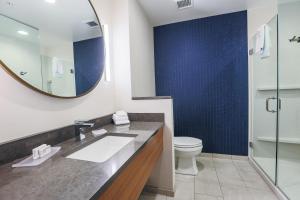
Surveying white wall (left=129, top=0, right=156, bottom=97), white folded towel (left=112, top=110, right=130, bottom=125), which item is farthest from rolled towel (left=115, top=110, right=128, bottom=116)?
white wall (left=129, top=0, right=156, bottom=97)

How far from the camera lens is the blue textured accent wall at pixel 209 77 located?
240 centimetres

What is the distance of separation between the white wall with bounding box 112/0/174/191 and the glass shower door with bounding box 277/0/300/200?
151cm

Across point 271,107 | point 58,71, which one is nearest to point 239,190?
point 271,107

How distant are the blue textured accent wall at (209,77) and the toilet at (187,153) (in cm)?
54

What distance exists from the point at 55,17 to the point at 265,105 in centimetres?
264

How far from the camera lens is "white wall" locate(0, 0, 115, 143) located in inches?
31.5

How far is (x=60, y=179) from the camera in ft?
1.95

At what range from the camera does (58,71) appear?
1137 millimetres

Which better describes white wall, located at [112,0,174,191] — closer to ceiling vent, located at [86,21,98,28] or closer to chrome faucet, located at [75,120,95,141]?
ceiling vent, located at [86,21,98,28]

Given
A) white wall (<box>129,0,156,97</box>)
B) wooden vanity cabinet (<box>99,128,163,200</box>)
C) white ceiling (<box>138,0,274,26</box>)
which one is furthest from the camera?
white ceiling (<box>138,0,274,26</box>)

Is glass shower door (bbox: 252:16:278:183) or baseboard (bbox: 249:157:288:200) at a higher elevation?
glass shower door (bbox: 252:16:278:183)

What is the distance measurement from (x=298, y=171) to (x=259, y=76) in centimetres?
131

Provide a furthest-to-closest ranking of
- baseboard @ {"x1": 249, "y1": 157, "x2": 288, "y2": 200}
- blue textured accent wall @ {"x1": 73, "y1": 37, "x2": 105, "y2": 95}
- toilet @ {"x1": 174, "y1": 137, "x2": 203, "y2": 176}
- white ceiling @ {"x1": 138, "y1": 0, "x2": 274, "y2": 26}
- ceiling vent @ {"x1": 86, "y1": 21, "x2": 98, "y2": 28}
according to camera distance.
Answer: white ceiling @ {"x1": 138, "y1": 0, "x2": 274, "y2": 26}, toilet @ {"x1": 174, "y1": 137, "x2": 203, "y2": 176}, baseboard @ {"x1": 249, "y1": 157, "x2": 288, "y2": 200}, ceiling vent @ {"x1": 86, "y1": 21, "x2": 98, "y2": 28}, blue textured accent wall @ {"x1": 73, "y1": 37, "x2": 105, "y2": 95}

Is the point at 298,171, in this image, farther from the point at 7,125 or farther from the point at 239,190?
the point at 7,125
